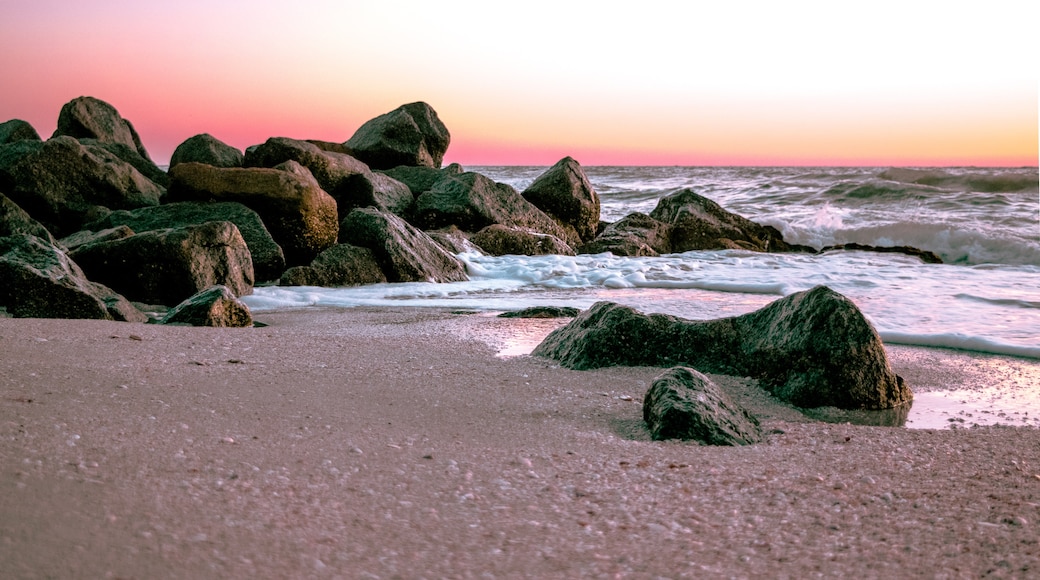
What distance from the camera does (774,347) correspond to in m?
3.75

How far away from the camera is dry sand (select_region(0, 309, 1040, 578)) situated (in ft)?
5.44

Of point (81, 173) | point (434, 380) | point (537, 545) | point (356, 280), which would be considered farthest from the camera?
point (81, 173)

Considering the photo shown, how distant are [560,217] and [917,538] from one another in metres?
10.2

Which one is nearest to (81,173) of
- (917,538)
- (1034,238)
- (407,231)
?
(407,231)

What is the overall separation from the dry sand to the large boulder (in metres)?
0.24

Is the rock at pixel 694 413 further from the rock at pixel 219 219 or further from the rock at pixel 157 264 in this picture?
the rock at pixel 219 219

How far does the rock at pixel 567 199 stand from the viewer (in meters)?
12.0

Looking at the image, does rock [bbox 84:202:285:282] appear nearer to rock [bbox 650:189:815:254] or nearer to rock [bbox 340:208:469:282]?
rock [bbox 340:208:469:282]

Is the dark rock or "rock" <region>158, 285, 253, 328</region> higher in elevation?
"rock" <region>158, 285, 253, 328</region>

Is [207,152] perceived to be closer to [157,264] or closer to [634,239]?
[157,264]

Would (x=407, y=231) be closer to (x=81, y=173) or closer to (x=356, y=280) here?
(x=356, y=280)

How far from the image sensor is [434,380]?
3.54 metres

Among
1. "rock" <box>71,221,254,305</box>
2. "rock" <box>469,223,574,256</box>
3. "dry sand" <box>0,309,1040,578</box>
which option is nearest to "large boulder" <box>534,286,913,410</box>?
"dry sand" <box>0,309,1040,578</box>

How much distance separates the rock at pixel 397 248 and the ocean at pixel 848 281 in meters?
0.23
